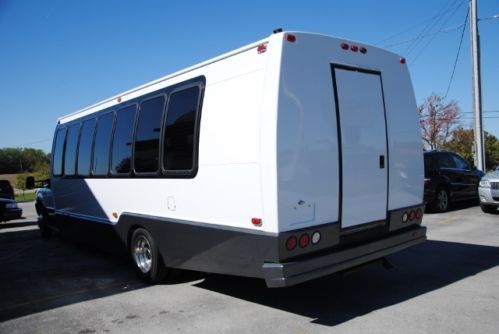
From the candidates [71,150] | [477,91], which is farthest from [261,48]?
[477,91]

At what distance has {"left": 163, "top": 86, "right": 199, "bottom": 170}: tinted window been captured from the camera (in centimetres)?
491

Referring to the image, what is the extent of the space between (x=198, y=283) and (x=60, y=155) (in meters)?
5.08

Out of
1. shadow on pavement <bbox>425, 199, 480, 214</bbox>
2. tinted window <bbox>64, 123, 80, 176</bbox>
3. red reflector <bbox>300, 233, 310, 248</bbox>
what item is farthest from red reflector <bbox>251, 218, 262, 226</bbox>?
shadow on pavement <bbox>425, 199, 480, 214</bbox>

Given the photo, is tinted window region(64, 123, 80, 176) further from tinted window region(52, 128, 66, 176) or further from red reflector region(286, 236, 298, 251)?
red reflector region(286, 236, 298, 251)

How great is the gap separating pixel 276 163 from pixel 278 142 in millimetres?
197

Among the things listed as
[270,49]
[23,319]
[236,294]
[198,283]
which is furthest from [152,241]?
[270,49]

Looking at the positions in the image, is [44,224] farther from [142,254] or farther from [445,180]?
[445,180]

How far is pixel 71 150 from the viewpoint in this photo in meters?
8.51

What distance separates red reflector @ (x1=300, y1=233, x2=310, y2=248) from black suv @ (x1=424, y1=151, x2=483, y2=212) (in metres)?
8.19

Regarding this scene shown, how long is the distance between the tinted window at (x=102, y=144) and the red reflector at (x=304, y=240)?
402 cm

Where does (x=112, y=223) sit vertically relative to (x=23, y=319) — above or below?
above

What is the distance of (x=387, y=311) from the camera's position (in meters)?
4.39

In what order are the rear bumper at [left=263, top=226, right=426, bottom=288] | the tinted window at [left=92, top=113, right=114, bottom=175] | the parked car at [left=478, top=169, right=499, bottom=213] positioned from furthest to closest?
1. the parked car at [left=478, top=169, right=499, bottom=213]
2. the tinted window at [left=92, top=113, right=114, bottom=175]
3. the rear bumper at [left=263, top=226, right=426, bottom=288]

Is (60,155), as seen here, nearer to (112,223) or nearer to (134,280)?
(112,223)
